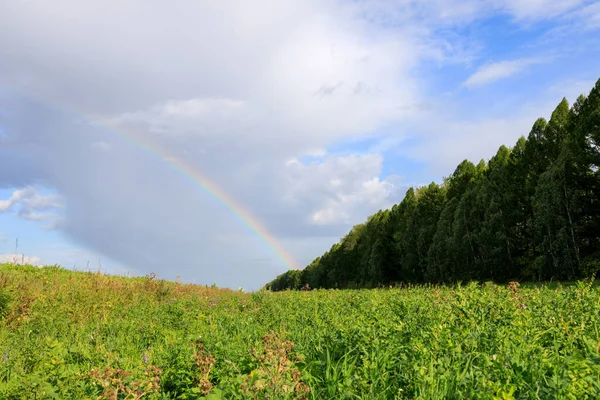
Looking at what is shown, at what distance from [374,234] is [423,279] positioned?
13822 mm

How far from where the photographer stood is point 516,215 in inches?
1316

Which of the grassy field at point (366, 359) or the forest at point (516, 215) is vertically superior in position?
the forest at point (516, 215)

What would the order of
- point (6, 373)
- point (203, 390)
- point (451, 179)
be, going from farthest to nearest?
point (451, 179), point (6, 373), point (203, 390)

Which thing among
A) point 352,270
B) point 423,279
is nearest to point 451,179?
point 423,279

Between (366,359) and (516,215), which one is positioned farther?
(516,215)

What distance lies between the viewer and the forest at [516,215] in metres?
27.6

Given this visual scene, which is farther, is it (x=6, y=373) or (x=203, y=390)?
(x=6, y=373)

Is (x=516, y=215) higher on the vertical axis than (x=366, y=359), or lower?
higher

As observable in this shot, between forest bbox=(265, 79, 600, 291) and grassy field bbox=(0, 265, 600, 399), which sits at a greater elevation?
forest bbox=(265, 79, 600, 291)

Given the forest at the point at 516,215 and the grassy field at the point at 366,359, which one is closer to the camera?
the grassy field at the point at 366,359

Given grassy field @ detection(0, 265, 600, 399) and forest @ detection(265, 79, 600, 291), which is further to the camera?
forest @ detection(265, 79, 600, 291)

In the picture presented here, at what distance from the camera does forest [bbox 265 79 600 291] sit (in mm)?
27625

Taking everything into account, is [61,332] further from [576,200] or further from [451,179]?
[451,179]

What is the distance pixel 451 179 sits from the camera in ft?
147
